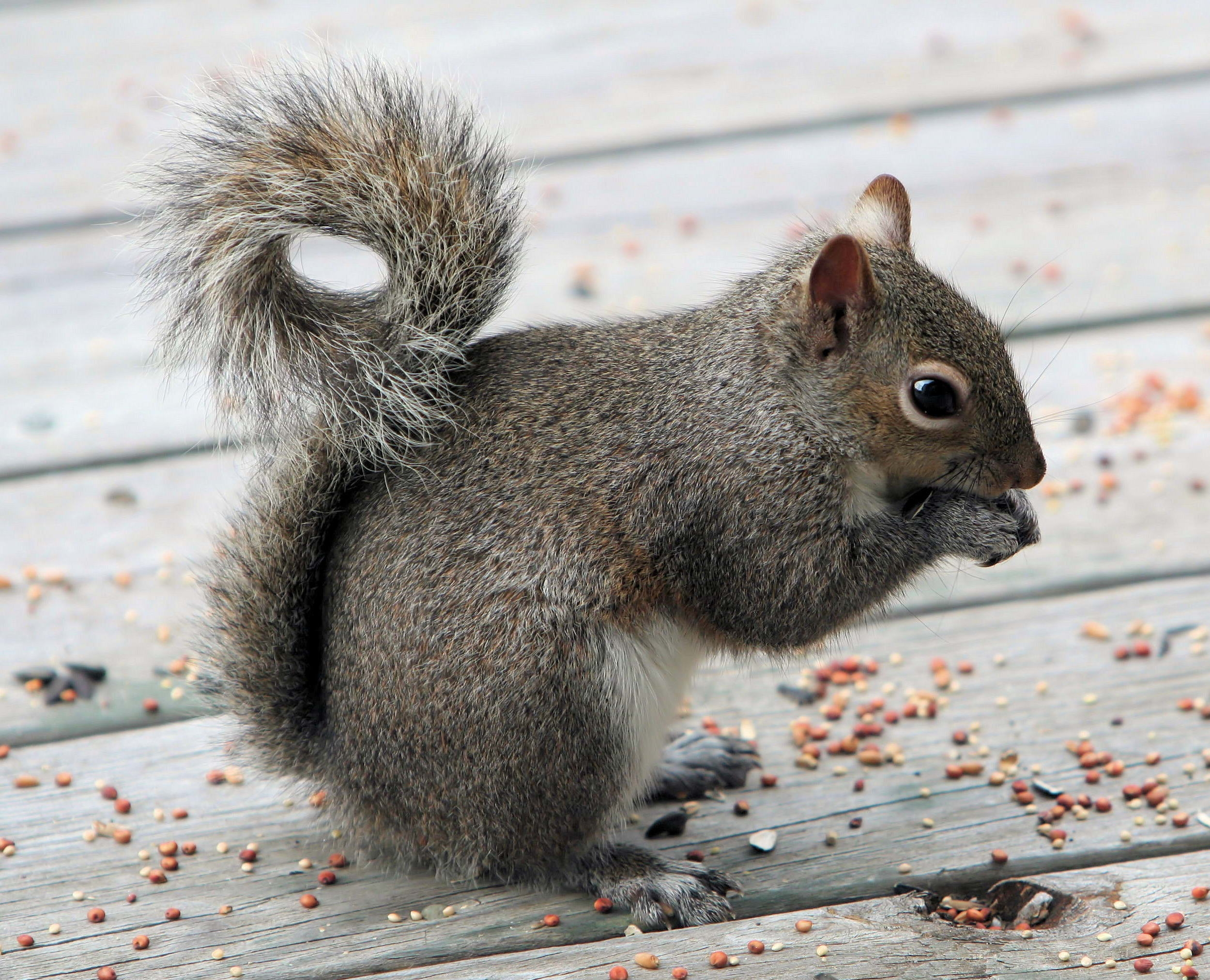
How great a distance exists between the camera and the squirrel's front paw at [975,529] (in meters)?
1.80

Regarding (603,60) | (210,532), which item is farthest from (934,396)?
(603,60)

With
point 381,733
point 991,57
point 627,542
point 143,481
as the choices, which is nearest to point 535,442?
point 627,542

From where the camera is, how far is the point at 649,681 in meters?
1.68

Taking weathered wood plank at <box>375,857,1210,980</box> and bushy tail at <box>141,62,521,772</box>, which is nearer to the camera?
weathered wood plank at <box>375,857,1210,980</box>

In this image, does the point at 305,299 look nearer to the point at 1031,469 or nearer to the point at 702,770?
the point at 702,770

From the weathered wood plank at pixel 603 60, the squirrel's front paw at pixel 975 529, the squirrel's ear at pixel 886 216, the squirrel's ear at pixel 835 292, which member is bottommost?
the squirrel's front paw at pixel 975 529

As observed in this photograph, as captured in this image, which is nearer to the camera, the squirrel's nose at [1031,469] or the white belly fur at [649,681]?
the white belly fur at [649,681]

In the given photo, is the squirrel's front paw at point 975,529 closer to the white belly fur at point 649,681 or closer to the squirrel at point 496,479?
the squirrel at point 496,479

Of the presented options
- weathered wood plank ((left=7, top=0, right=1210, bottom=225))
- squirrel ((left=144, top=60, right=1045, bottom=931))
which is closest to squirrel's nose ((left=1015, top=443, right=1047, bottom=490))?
squirrel ((left=144, top=60, right=1045, bottom=931))

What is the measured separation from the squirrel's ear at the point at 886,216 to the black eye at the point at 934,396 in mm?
258

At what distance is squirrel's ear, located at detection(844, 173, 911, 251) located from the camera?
190 cm

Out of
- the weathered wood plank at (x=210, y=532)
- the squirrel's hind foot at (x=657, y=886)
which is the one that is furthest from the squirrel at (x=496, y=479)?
the weathered wood plank at (x=210, y=532)

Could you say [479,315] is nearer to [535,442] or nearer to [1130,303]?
[535,442]

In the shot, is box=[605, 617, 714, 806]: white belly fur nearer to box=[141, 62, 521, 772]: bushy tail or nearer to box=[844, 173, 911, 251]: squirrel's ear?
box=[141, 62, 521, 772]: bushy tail
